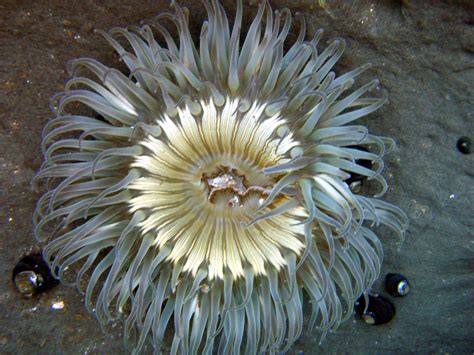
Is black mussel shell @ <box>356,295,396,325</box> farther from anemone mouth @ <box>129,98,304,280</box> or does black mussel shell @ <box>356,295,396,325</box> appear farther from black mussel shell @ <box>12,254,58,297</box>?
black mussel shell @ <box>12,254,58,297</box>

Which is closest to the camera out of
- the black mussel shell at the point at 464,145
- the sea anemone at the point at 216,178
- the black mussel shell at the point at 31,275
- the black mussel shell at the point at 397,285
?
the sea anemone at the point at 216,178

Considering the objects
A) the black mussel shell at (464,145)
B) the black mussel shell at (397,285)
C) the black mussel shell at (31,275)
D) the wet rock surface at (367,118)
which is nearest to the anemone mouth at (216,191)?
the wet rock surface at (367,118)

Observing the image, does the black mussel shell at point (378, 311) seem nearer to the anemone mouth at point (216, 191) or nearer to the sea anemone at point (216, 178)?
the sea anemone at point (216, 178)

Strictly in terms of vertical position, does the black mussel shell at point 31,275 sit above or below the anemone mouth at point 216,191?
below

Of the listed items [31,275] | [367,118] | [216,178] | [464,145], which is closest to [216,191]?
[216,178]

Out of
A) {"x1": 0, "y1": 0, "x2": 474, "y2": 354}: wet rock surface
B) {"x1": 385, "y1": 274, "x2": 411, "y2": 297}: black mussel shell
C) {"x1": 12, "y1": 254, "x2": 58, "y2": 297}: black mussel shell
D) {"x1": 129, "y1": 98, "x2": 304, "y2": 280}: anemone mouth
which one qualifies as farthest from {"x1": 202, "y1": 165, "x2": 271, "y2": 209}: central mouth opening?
{"x1": 385, "y1": 274, "x2": 411, "y2": 297}: black mussel shell

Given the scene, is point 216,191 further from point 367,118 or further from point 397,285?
point 397,285

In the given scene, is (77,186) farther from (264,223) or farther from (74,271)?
(264,223)

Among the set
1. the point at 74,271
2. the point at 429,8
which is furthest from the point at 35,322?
the point at 429,8
